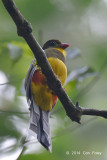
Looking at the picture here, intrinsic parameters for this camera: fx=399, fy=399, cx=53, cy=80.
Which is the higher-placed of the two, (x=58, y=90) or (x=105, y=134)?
(x=58, y=90)

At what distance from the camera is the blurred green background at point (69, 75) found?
3.88 meters

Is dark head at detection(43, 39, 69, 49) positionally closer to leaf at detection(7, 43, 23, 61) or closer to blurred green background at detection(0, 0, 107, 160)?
blurred green background at detection(0, 0, 107, 160)

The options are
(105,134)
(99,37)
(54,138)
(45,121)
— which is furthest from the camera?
(99,37)

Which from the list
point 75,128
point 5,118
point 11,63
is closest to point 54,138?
point 75,128

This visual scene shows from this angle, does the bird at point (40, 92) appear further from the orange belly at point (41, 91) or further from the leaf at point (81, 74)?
the leaf at point (81, 74)

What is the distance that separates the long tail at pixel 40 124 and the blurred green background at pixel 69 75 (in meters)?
0.23

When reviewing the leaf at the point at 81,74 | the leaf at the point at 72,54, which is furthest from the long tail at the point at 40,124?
the leaf at the point at 72,54

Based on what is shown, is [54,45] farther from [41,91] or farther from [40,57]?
[40,57]

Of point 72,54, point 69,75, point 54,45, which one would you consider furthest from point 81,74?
point 54,45

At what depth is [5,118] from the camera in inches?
168

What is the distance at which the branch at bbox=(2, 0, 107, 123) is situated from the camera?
257 centimetres

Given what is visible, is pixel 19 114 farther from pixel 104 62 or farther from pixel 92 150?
pixel 104 62

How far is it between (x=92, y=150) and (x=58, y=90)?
1337 millimetres

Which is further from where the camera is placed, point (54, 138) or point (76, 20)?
point (76, 20)
